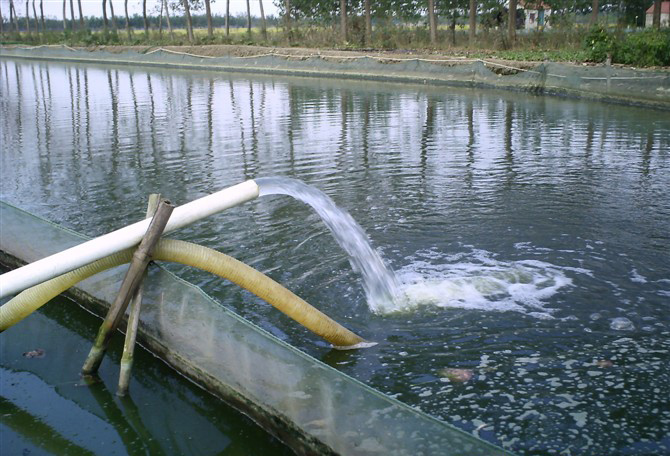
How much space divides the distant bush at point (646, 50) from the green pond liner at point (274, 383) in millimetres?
21245

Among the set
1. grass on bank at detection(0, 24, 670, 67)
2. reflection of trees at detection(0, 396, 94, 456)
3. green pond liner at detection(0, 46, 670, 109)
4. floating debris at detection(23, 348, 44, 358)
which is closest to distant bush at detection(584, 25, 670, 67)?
grass on bank at detection(0, 24, 670, 67)

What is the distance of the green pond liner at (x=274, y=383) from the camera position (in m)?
4.00

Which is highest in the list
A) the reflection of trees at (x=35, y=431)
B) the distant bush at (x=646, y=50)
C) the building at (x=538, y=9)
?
the building at (x=538, y=9)

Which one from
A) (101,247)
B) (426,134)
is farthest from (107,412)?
(426,134)

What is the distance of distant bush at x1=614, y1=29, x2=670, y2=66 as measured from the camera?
23.1 metres

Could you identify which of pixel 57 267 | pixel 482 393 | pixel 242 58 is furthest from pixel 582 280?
pixel 242 58

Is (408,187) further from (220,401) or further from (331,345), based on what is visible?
(220,401)

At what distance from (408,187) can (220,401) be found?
646cm

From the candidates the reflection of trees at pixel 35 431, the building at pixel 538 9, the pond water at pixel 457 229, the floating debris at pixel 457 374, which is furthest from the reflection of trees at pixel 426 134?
the building at pixel 538 9

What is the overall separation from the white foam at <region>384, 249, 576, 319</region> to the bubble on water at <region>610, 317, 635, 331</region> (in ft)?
1.73

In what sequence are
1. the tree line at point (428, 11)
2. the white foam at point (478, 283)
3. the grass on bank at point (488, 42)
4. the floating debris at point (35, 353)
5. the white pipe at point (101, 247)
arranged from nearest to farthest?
1. the white pipe at point (101, 247)
2. the floating debris at point (35, 353)
3. the white foam at point (478, 283)
4. the grass on bank at point (488, 42)
5. the tree line at point (428, 11)

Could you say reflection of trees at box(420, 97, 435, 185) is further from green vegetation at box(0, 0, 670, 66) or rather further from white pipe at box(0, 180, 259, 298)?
green vegetation at box(0, 0, 670, 66)

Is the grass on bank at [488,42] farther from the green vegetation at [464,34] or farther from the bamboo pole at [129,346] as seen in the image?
the bamboo pole at [129,346]

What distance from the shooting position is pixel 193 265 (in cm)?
555
